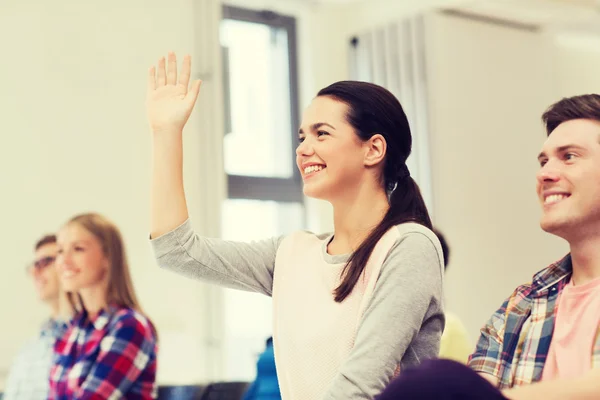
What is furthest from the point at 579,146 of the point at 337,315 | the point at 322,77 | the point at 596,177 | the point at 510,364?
the point at 322,77

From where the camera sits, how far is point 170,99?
5.71ft

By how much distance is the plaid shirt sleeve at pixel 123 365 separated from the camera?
2928 millimetres

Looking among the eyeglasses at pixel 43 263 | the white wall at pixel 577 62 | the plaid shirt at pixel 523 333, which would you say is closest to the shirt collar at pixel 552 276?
the plaid shirt at pixel 523 333

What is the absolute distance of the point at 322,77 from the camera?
535 cm

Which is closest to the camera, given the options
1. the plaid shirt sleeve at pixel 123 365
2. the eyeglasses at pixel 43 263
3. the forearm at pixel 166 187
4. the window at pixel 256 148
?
the forearm at pixel 166 187

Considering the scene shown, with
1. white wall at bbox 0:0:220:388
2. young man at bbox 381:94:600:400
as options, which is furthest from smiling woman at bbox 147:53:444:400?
white wall at bbox 0:0:220:388

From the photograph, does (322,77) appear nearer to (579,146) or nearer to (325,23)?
A: (325,23)

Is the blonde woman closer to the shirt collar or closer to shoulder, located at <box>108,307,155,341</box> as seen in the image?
shoulder, located at <box>108,307,155,341</box>

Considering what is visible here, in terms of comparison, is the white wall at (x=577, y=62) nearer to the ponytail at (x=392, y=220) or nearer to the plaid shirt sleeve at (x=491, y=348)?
the ponytail at (x=392, y=220)

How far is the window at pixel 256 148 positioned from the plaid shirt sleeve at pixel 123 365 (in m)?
1.82

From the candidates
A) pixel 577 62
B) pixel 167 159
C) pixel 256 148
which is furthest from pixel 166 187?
pixel 577 62

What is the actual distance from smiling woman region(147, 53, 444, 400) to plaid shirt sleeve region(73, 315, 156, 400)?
4.31 feet

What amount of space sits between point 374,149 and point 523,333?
1.50ft

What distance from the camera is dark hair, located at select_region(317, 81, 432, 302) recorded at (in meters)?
1.74
